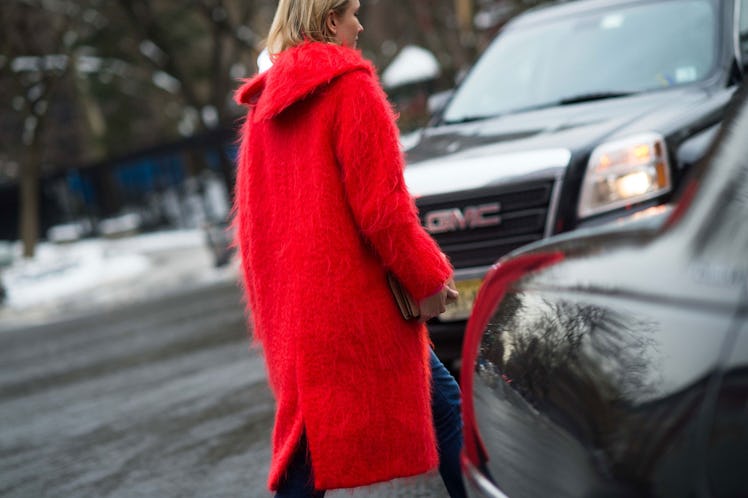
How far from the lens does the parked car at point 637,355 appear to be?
1642 millimetres

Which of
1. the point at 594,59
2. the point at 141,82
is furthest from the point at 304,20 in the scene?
the point at 141,82

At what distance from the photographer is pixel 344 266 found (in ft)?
9.35

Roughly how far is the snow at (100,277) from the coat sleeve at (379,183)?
1328cm

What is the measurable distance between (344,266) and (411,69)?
78.7 feet

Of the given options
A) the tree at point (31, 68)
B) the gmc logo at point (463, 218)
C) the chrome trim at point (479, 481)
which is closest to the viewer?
the chrome trim at point (479, 481)

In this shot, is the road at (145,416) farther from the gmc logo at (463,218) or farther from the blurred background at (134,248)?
the gmc logo at (463,218)

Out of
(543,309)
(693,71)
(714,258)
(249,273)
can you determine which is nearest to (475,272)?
(693,71)

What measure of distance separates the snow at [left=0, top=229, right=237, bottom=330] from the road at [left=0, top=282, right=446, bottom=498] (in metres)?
4.45

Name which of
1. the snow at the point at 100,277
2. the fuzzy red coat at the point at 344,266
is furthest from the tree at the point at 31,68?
the fuzzy red coat at the point at 344,266

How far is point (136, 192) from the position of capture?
29141 mm

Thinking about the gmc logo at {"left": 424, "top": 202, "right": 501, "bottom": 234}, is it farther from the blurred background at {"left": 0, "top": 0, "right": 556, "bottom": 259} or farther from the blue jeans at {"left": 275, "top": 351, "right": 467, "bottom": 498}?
the blurred background at {"left": 0, "top": 0, "right": 556, "bottom": 259}

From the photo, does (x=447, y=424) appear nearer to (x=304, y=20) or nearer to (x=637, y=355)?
(x=304, y=20)

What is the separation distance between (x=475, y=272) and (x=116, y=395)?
375cm

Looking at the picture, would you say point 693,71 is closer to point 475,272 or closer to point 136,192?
point 475,272
